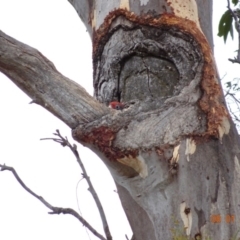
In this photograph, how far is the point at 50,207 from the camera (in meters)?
1.00

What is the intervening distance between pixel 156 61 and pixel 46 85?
0.26 m

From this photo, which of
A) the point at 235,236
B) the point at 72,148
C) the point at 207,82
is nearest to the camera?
the point at 72,148

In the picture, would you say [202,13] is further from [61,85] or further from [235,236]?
[235,236]

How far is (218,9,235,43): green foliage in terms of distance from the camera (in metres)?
2.42

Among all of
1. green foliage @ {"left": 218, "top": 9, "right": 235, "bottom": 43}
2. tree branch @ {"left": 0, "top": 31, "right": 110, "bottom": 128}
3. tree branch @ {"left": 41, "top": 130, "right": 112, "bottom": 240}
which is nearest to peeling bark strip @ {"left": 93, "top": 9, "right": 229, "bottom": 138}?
tree branch @ {"left": 0, "top": 31, "right": 110, "bottom": 128}

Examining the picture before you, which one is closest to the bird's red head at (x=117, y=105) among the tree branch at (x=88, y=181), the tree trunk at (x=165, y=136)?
the tree trunk at (x=165, y=136)

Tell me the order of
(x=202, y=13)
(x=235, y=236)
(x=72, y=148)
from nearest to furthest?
(x=72, y=148), (x=235, y=236), (x=202, y=13)

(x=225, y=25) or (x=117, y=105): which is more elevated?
(x=225, y=25)

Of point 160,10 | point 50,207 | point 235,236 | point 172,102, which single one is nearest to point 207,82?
point 172,102

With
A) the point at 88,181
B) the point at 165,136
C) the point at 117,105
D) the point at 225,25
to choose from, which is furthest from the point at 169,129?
the point at 225,25

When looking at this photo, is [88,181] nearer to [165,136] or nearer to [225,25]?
[165,136]

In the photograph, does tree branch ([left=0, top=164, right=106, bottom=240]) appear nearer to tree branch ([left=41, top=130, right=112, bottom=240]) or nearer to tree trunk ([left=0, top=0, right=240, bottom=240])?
tree branch ([left=41, top=130, right=112, bottom=240])

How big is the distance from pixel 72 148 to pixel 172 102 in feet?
0.99

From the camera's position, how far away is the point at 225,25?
244 cm
